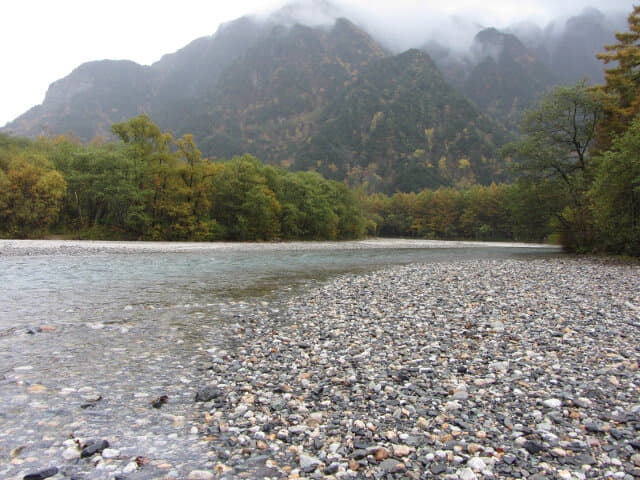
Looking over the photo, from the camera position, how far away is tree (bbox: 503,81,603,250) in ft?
122

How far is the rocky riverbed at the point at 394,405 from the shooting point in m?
4.12

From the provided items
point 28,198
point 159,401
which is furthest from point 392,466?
point 28,198

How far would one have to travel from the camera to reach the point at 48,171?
51688 mm

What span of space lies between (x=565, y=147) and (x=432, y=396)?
150ft

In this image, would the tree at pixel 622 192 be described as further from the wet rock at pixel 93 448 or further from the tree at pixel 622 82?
the wet rock at pixel 93 448

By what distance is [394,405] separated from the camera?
556cm

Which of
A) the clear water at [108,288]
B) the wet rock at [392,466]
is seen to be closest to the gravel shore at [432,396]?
the wet rock at [392,466]

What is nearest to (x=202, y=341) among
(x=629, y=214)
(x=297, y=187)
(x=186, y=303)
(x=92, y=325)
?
(x=92, y=325)

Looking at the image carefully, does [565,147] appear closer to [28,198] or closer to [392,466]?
[392,466]

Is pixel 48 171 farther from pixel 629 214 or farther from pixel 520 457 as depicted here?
pixel 629 214

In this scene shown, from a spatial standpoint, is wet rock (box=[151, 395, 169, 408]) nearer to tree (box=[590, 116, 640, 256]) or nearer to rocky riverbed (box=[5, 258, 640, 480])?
rocky riverbed (box=[5, 258, 640, 480])

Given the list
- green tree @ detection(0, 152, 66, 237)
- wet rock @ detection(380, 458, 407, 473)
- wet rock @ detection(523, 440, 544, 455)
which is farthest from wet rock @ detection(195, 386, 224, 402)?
green tree @ detection(0, 152, 66, 237)

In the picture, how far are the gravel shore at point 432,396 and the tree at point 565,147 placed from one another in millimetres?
33386

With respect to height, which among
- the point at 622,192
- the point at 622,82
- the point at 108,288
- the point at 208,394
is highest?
the point at 622,82
